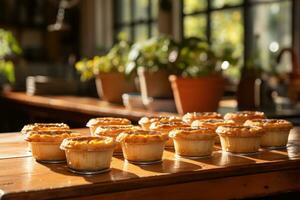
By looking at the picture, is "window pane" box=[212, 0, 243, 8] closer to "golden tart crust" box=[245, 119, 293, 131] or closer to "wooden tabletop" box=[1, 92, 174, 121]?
"wooden tabletop" box=[1, 92, 174, 121]

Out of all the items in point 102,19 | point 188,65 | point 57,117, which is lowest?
point 57,117

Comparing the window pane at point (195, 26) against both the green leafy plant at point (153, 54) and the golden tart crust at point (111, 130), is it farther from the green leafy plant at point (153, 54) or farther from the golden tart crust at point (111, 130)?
the golden tart crust at point (111, 130)

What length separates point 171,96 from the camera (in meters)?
3.43

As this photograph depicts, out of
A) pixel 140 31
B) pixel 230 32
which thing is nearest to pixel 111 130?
pixel 230 32

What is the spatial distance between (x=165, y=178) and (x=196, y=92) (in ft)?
5.14

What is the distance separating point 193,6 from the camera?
8039 millimetres

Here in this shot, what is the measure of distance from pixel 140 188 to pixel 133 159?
0.70 feet

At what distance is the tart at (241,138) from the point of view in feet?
5.95

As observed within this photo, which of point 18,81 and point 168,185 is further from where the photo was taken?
point 18,81

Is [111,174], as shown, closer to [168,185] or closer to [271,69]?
[168,185]

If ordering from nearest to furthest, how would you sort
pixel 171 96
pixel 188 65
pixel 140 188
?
pixel 140 188
pixel 188 65
pixel 171 96

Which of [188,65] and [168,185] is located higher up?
[188,65]

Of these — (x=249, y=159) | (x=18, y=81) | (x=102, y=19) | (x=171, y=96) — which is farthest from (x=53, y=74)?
(x=249, y=159)

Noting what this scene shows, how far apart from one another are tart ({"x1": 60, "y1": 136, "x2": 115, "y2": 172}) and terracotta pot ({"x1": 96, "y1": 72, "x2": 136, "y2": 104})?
2467mm
